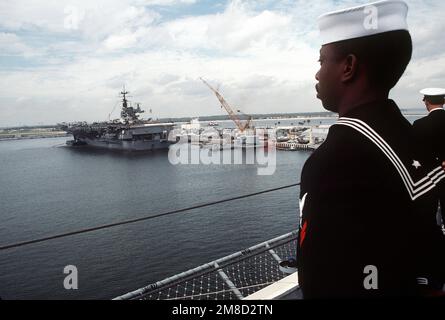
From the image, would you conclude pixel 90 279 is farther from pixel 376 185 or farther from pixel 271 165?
pixel 271 165

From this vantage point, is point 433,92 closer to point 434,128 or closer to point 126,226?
point 434,128

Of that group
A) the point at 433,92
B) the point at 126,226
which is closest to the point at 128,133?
the point at 126,226

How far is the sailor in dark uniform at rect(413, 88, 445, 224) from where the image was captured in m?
0.99

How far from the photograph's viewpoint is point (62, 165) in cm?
5841

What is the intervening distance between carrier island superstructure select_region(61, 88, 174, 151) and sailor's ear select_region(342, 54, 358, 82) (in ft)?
229

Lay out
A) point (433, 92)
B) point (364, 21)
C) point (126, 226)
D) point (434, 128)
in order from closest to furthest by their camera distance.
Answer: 1. point (364, 21)
2. point (434, 128)
3. point (433, 92)
4. point (126, 226)

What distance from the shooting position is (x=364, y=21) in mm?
893

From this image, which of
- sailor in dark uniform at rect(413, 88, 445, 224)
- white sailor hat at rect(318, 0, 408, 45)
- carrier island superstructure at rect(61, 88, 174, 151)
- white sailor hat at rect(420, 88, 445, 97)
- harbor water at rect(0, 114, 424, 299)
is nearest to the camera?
white sailor hat at rect(318, 0, 408, 45)

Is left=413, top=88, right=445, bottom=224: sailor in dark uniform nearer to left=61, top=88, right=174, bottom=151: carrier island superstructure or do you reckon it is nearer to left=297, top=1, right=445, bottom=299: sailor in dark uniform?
left=297, top=1, right=445, bottom=299: sailor in dark uniform

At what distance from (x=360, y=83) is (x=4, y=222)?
103 ft

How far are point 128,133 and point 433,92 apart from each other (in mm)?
71173

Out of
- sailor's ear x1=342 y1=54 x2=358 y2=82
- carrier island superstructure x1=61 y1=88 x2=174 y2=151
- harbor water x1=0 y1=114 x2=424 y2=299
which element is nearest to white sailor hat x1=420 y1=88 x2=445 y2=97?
sailor's ear x1=342 y1=54 x2=358 y2=82
